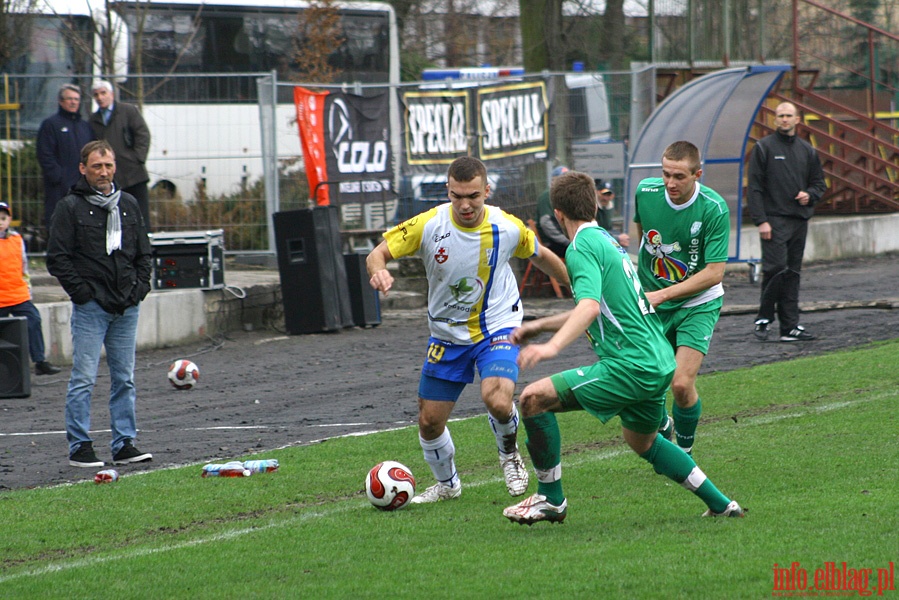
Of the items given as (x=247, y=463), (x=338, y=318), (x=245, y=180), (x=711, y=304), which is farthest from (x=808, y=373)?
(x=245, y=180)

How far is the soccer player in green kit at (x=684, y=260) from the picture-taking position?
7438 mm

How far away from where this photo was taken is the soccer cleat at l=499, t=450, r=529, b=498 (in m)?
6.93

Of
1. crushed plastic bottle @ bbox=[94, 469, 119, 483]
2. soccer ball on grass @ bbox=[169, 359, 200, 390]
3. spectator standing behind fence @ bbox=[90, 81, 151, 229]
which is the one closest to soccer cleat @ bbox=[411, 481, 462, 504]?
crushed plastic bottle @ bbox=[94, 469, 119, 483]

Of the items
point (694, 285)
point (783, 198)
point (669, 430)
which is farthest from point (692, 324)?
point (783, 198)

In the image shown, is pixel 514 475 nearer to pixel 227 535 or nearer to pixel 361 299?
pixel 227 535

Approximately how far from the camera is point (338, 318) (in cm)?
1612

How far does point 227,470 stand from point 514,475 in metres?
2.05

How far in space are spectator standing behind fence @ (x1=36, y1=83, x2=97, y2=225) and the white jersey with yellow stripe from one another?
8.45 meters

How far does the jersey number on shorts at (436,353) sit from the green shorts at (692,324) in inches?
60.8

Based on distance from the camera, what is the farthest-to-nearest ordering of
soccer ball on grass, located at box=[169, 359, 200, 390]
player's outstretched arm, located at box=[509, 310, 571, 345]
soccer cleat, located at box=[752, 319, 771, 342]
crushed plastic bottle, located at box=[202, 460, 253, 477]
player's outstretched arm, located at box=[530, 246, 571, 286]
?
soccer cleat, located at box=[752, 319, 771, 342], soccer ball on grass, located at box=[169, 359, 200, 390], crushed plastic bottle, located at box=[202, 460, 253, 477], player's outstretched arm, located at box=[530, 246, 571, 286], player's outstretched arm, located at box=[509, 310, 571, 345]

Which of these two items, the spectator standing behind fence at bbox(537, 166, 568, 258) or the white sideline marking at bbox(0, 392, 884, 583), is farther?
the spectator standing behind fence at bbox(537, 166, 568, 258)

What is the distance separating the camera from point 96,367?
8.70m

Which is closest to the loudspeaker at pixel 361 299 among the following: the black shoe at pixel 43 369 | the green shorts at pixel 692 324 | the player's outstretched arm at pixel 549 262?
the black shoe at pixel 43 369

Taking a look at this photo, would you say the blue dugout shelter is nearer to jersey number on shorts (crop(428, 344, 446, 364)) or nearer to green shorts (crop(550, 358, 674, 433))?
jersey number on shorts (crop(428, 344, 446, 364))
